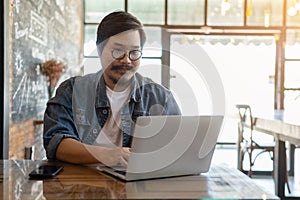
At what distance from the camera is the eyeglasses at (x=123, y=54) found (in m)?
1.75

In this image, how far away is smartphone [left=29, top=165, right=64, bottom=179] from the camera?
143 centimetres

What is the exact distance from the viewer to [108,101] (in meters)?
1.85

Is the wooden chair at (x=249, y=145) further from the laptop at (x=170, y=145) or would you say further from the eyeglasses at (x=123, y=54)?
the laptop at (x=170, y=145)

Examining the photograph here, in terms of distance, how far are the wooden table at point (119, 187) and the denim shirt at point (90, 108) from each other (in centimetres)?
24

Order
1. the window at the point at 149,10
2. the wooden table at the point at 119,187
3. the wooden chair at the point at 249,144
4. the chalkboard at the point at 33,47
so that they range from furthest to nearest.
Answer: the window at the point at 149,10 < the wooden chair at the point at 249,144 < the chalkboard at the point at 33,47 < the wooden table at the point at 119,187

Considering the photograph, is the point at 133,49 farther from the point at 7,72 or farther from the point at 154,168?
the point at 7,72

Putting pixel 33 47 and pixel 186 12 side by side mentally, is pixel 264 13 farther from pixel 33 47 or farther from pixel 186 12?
pixel 33 47

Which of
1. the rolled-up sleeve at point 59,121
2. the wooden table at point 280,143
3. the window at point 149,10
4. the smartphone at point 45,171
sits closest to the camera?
the smartphone at point 45,171

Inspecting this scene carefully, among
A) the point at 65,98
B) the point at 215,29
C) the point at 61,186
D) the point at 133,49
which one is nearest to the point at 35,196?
the point at 61,186

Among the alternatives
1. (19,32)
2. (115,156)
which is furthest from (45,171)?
(19,32)

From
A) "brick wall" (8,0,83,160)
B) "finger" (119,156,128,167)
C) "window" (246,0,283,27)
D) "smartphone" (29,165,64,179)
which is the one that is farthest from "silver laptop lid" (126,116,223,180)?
"window" (246,0,283,27)

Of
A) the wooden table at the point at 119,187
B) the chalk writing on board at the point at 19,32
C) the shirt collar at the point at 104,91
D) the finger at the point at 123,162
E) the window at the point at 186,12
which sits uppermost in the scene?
the window at the point at 186,12

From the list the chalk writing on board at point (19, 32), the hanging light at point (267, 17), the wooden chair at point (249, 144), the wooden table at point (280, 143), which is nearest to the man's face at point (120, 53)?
the chalk writing on board at point (19, 32)

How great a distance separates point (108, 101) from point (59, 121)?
9.4 inches
